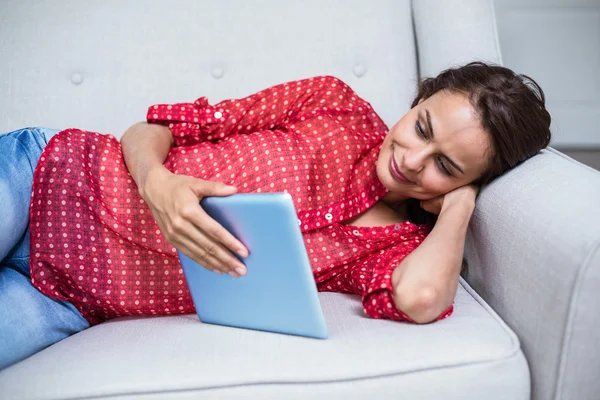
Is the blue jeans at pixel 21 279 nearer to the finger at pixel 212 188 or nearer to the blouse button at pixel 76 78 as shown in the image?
A: the blouse button at pixel 76 78

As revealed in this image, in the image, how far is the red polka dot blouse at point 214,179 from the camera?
1153 millimetres

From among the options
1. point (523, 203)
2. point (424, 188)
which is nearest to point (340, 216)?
point (424, 188)

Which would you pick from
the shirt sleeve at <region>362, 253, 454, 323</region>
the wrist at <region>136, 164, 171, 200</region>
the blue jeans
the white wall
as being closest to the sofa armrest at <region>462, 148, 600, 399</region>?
the shirt sleeve at <region>362, 253, 454, 323</region>

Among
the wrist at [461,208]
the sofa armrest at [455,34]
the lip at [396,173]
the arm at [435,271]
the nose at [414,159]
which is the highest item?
the sofa armrest at [455,34]

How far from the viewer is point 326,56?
1577 mm

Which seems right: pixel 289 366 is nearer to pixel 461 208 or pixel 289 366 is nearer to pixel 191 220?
pixel 191 220

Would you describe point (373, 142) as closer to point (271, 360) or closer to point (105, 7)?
point (271, 360)

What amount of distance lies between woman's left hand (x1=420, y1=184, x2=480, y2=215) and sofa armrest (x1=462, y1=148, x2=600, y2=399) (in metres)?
0.05

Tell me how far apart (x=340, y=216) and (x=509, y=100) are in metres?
0.41

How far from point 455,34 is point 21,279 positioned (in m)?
1.17

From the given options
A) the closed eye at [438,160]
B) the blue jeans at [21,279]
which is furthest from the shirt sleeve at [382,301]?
the blue jeans at [21,279]

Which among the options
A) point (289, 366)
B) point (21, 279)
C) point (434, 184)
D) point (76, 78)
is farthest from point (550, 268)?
point (76, 78)

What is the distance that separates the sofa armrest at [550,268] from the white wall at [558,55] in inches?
35.8

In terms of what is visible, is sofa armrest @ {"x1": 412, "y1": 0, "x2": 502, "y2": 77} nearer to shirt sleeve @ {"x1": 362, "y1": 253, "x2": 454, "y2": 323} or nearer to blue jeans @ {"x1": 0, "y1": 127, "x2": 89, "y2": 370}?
shirt sleeve @ {"x1": 362, "y1": 253, "x2": 454, "y2": 323}
